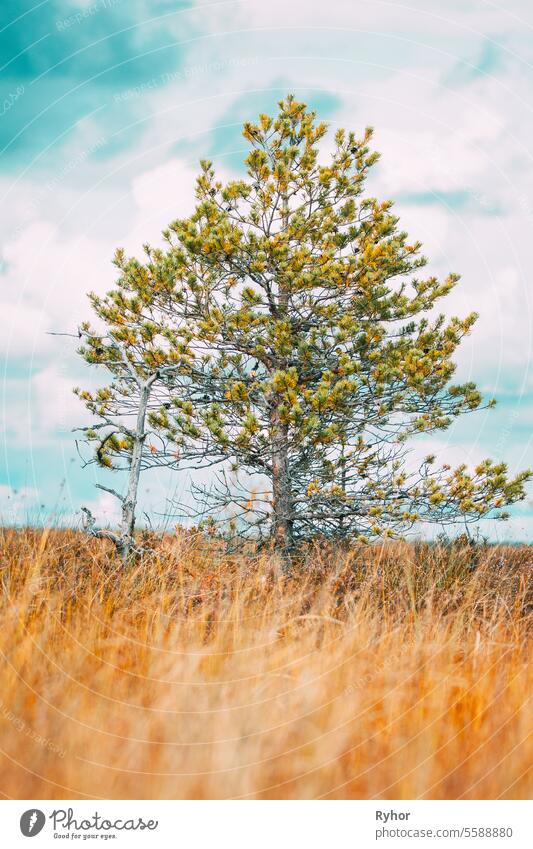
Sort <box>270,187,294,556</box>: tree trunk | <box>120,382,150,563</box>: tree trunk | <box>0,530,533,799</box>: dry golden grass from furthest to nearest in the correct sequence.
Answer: <box>270,187,294,556</box>: tree trunk → <box>120,382,150,563</box>: tree trunk → <box>0,530,533,799</box>: dry golden grass

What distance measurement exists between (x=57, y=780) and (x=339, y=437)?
5905 mm

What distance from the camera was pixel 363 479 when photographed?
346 inches

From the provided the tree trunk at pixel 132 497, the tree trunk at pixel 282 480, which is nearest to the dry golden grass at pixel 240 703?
the tree trunk at pixel 132 497

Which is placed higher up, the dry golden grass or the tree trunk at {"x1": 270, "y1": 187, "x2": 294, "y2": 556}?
the tree trunk at {"x1": 270, "y1": 187, "x2": 294, "y2": 556}

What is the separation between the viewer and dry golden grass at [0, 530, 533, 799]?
2.86 meters

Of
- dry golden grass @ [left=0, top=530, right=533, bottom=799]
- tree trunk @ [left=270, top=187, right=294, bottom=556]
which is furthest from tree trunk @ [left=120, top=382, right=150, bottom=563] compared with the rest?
tree trunk @ [left=270, top=187, right=294, bottom=556]

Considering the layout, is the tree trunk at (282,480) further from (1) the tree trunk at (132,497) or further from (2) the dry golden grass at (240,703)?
(2) the dry golden grass at (240,703)

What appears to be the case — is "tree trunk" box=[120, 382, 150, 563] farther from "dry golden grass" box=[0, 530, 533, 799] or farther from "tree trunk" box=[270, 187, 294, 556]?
"tree trunk" box=[270, 187, 294, 556]

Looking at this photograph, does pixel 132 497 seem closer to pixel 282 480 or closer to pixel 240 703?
pixel 282 480

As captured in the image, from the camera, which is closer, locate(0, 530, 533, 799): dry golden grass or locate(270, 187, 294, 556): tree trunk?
locate(0, 530, 533, 799): dry golden grass

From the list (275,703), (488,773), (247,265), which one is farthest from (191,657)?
(247,265)

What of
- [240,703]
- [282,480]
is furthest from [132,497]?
[240,703]

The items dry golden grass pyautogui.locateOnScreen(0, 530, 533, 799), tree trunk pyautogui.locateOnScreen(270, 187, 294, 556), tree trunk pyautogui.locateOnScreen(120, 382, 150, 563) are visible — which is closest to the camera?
dry golden grass pyautogui.locateOnScreen(0, 530, 533, 799)

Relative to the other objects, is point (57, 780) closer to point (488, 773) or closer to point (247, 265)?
point (488, 773)
